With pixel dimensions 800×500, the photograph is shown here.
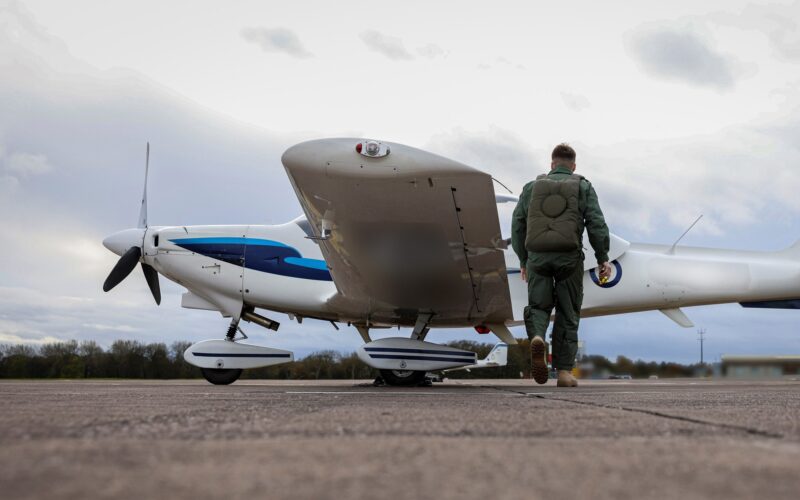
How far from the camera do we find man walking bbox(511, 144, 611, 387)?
16.9ft

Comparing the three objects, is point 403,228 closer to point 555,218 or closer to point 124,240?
point 555,218

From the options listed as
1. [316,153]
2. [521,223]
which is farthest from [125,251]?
[521,223]

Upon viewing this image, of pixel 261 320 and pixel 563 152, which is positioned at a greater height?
pixel 563 152

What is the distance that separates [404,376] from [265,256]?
2.35 metres

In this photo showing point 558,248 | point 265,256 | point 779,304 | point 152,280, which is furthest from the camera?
point 152,280

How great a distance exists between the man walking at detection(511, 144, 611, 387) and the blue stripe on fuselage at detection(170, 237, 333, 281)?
368 centimetres

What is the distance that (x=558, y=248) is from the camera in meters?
5.14

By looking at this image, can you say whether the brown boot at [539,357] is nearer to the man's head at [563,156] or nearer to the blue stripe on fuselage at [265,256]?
the man's head at [563,156]

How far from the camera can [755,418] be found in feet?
7.92

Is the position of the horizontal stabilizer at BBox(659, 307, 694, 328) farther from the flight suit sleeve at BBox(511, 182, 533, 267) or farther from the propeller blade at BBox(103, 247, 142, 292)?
the propeller blade at BBox(103, 247, 142, 292)

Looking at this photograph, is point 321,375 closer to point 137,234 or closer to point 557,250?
point 137,234

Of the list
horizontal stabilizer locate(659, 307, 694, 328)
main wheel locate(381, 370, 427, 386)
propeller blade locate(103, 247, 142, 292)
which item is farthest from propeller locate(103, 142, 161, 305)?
horizontal stabilizer locate(659, 307, 694, 328)

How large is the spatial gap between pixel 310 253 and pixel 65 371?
22.3 meters

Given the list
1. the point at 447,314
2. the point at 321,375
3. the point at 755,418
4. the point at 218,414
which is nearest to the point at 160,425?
the point at 218,414
